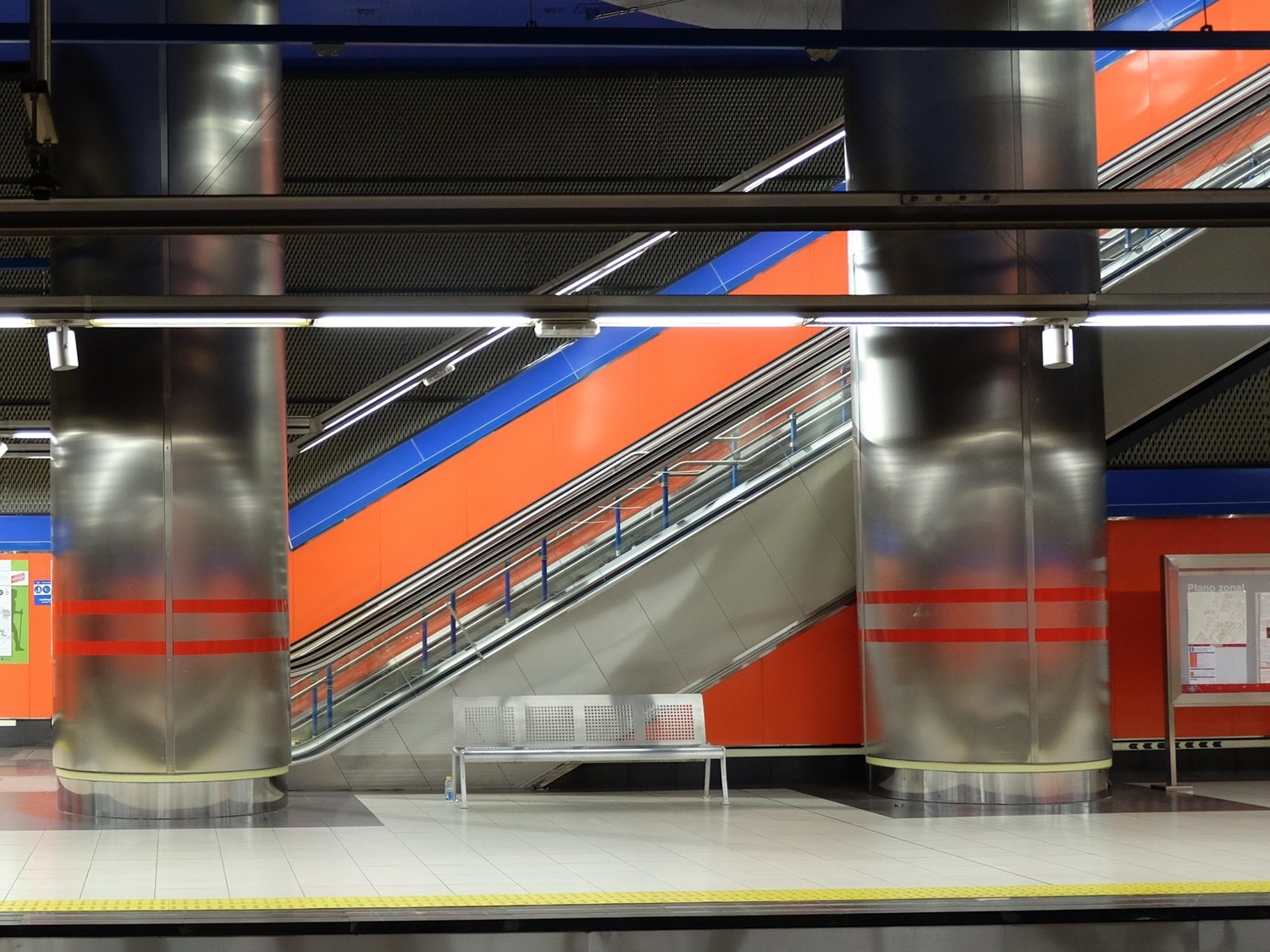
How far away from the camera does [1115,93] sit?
1386 cm

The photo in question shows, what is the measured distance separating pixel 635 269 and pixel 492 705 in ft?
22.7

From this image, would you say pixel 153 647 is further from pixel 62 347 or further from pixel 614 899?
pixel 614 899

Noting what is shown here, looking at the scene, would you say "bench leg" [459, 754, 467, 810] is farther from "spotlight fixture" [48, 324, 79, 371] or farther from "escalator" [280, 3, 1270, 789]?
"spotlight fixture" [48, 324, 79, 371]

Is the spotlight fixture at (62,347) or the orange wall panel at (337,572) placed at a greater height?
the spotlight fixture at (62,347)

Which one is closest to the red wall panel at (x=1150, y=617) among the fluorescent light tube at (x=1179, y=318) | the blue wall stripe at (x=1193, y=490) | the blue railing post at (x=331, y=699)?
the blue wall stripe at (x=1193, y=490)

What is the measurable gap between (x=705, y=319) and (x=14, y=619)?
9347mm

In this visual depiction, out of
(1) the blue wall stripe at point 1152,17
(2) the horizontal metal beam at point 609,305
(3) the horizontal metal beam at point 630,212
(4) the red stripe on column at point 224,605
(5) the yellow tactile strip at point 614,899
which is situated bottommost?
(5) the yellow tactile strip at point 614,899

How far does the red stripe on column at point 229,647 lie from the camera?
345 inches

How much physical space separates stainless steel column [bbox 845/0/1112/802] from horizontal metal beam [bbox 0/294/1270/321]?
160cm

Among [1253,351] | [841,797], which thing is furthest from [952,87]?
[841,797]

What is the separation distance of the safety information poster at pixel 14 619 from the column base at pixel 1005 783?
8910 millimetres

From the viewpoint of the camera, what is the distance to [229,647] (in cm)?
888

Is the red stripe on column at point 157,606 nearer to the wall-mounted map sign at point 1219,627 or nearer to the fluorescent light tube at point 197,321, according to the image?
the fluorescent light tube at point 197,321

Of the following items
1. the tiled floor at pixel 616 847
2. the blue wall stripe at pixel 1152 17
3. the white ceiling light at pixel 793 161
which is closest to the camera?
the tiled floor at pixel 616 847
